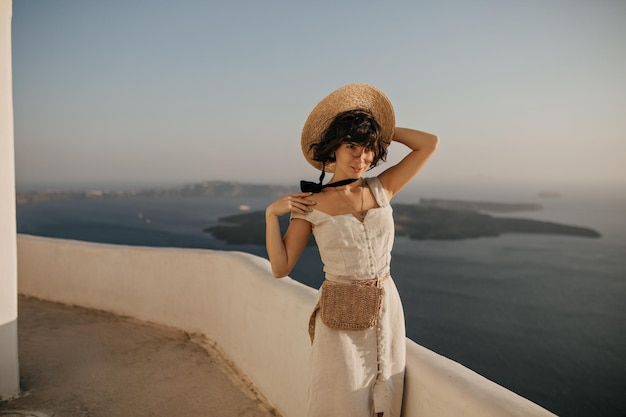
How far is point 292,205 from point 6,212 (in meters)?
2.06

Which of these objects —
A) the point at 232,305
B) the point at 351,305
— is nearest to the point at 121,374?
the point at 232,305

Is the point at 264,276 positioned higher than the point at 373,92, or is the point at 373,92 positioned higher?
the point at 373,92

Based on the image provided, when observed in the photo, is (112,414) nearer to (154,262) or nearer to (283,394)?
(283,394)

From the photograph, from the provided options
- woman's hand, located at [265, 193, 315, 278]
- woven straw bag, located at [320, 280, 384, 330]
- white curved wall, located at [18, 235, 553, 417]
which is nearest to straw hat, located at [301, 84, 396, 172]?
woman's hand, located at [265, 193, 315, 278]

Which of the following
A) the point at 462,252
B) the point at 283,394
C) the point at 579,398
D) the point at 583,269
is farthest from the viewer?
the point at 462,252

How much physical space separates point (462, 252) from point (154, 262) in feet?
214

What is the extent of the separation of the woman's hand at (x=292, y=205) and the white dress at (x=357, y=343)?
1.0 inches

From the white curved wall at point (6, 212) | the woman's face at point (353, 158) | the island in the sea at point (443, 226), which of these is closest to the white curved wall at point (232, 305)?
the woman's face at point (353, 158)

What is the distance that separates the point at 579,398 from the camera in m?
31.3

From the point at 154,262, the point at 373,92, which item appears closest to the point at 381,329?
the point at 373,92

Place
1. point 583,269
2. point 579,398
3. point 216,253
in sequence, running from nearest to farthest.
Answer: point 216,253 < point 579,398 < point 583,269

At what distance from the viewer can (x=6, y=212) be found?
2.69 m

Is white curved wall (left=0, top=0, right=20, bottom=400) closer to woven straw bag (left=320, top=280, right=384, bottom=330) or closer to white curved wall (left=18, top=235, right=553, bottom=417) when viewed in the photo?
white curved wall (left=18, top=235, right=553, bottom=417)

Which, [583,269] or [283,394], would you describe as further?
[583,269]
